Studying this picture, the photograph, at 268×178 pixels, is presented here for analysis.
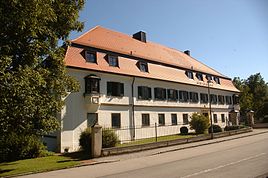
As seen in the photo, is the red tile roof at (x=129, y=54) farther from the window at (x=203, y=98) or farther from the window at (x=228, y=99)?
the window at (x=228, y=99)

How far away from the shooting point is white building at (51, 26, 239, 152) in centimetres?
2269

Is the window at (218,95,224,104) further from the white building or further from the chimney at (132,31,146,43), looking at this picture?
the chimney at (132,31,146,43)

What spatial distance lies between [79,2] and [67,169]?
989 cm

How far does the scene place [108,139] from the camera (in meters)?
18.6

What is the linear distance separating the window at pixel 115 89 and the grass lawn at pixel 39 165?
881cm

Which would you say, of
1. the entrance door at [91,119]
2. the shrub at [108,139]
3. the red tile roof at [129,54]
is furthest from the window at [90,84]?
the shrub at [108,139]

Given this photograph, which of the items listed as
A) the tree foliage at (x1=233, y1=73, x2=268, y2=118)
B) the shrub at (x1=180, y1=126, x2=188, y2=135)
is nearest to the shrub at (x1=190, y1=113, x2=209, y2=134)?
the shrub at (x1=180, y1=126, x2=188, y2=135)

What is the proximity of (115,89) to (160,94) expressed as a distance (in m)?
6.94

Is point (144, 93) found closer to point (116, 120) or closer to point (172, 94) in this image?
point (116, 120)

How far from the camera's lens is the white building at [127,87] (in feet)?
74.4

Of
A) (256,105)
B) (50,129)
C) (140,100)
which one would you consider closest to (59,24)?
(50,129)

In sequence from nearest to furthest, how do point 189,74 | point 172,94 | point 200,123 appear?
point 200,123 → point 172,94 → point 189,74

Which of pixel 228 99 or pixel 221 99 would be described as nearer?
pixel 221 99

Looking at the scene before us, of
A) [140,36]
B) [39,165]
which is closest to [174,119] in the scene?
[140,36]
